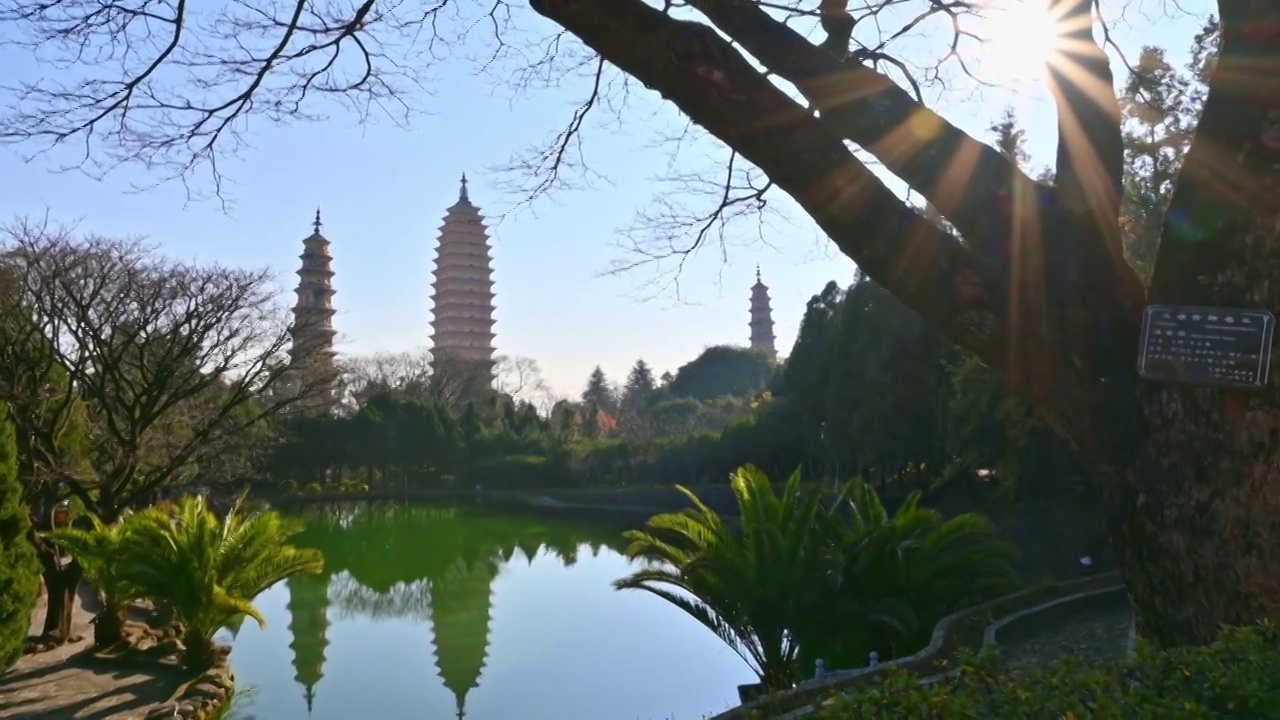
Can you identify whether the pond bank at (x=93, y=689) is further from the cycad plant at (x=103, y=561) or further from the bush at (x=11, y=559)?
the bush at (x=11, y=559)

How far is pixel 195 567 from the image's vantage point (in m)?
10.0

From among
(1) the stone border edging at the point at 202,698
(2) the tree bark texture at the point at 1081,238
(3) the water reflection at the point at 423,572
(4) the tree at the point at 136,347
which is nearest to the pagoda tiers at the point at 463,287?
(3) the water reflection at the point at 423,572

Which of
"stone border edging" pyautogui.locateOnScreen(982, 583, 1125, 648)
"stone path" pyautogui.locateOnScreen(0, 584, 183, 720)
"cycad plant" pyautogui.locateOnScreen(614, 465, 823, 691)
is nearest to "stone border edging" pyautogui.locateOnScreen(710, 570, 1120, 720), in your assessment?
"stone border edging" pyautogui.locateOnScreen(982, 583, 1125, 648)

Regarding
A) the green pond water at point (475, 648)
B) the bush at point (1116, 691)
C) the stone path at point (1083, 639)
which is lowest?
the green pond water at point (475, 648)

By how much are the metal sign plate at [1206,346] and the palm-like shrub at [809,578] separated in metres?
5.47

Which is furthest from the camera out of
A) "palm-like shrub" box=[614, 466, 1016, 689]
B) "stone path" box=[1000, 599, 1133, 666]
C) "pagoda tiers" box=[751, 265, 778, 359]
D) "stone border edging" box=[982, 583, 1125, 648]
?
"pagoda tiers" box=[751, 265, 778, 359]

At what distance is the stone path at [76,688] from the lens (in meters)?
8.28

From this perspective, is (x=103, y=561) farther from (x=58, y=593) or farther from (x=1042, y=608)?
(x=1042, y=608)

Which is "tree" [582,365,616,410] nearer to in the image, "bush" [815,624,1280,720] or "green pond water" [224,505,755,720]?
"green pond water" [224,505,755,720]

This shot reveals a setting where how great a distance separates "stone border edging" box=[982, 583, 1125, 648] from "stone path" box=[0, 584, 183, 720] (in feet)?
21.5

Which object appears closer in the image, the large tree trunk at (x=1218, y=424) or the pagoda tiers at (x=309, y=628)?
the large tree trunk at (x=1218, y=424)

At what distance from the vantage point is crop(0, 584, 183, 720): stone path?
8281mm

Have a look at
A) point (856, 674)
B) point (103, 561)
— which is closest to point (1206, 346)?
point (856, 674)

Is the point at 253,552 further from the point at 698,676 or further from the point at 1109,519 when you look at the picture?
the point at 1109,519
